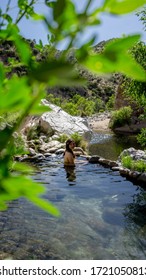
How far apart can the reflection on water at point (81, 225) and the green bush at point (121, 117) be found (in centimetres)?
2722

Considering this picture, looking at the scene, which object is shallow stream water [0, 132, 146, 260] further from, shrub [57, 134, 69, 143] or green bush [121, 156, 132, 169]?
shrub [57, 134, 69, 143]

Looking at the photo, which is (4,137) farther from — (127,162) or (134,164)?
(127,162)

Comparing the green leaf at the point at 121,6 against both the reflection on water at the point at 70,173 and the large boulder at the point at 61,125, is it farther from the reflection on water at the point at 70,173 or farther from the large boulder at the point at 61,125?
the large boulder at the point at 61,125

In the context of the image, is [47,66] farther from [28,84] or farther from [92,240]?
[92,240]

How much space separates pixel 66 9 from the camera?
50 centimetres

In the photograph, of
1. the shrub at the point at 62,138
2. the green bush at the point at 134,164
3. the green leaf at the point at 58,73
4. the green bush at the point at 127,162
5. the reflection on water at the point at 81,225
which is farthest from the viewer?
the shrub at the point at 62,138

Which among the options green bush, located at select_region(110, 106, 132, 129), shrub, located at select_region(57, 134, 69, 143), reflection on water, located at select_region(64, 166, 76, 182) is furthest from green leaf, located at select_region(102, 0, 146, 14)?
green bush, located at select_region(110, 106, 132, 129)

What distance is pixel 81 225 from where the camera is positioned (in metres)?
7.76

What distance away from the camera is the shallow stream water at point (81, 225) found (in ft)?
21.0

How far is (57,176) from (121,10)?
498 inches

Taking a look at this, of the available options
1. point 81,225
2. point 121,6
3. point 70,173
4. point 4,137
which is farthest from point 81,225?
point 121,6

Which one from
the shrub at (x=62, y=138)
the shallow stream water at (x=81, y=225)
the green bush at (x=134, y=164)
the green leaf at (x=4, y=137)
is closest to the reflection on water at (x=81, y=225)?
the shallow stream water at (x=81, y=225)

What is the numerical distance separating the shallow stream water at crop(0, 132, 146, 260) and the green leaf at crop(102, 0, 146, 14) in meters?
5.92
